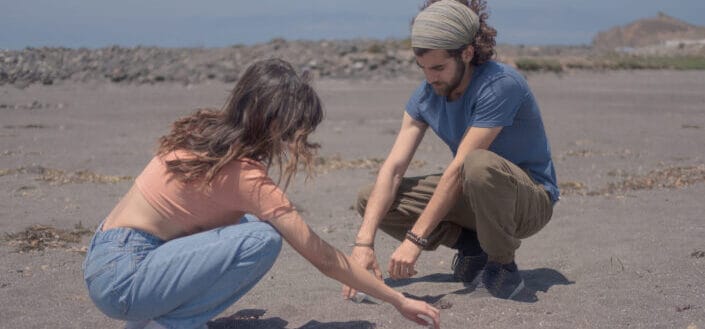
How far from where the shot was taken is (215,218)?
10.6 feet

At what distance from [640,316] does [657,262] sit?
3.01ft

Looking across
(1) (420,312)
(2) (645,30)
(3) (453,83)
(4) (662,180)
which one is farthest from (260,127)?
(2) (645,30)

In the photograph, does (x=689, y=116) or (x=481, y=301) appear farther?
(x=689, y=116)

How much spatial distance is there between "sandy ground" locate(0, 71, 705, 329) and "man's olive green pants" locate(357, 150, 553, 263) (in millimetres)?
265

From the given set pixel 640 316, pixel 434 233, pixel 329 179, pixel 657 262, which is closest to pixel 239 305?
pixel 434 233

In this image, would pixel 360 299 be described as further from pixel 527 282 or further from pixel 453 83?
pixel 453 83

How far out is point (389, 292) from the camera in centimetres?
322

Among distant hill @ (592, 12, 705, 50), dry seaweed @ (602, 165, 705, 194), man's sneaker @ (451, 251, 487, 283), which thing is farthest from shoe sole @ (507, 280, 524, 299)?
distant hill @ (592, 12, 705, 50)

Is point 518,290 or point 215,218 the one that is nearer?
point 215,218

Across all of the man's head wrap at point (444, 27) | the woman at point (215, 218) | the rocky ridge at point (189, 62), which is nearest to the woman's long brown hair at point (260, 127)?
the woman at point (215, 218)

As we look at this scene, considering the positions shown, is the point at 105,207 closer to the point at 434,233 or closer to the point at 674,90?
the point at 434,233

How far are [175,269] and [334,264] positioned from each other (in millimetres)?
567

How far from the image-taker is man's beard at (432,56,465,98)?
155 inches

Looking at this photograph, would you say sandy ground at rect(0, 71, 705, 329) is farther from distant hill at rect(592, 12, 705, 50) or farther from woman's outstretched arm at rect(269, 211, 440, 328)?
distant hill at rect(592, 12, 705, 50)
